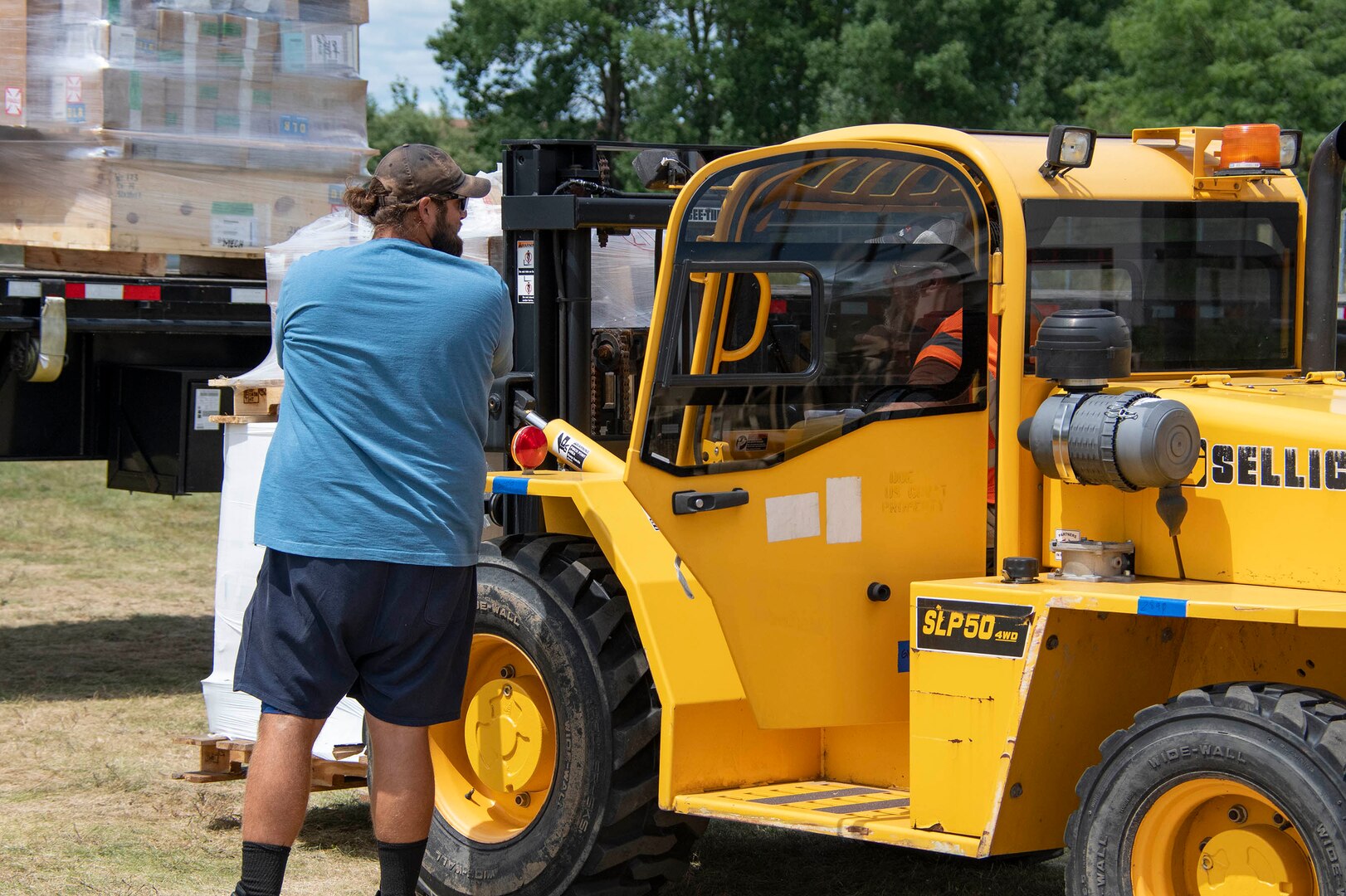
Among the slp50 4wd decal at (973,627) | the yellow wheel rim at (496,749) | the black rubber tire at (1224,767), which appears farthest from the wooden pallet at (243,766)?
the black rubber tire at (1224,767)

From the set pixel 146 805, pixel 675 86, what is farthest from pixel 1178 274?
pixel 675 86

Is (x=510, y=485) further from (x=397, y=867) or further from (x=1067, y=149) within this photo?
(x=1067, y=149)

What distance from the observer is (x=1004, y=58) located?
32.9 meters

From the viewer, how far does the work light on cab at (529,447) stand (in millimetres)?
4820

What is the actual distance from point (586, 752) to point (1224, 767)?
5.42ft

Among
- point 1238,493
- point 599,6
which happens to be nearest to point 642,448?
point 1238,493

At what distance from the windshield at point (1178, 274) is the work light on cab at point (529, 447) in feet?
4.80

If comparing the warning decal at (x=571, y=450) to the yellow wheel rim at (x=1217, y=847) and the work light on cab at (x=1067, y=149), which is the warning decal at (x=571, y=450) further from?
the yellow wheel rim at (x=1217, y=847)

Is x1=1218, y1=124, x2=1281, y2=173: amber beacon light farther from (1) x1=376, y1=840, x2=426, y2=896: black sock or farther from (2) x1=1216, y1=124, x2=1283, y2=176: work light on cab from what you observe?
(1) x1=376, y1=840, x2=426, y2=896: black sock

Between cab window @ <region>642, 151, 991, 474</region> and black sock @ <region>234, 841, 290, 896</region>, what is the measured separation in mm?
1377

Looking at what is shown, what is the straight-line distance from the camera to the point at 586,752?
4.42 m

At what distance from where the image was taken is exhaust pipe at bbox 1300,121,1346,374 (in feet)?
14.5

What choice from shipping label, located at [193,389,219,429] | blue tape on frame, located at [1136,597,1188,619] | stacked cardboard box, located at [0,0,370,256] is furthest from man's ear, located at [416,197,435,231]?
shipping label, located at [193,389,219,429]

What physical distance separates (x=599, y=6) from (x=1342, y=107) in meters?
18.2
